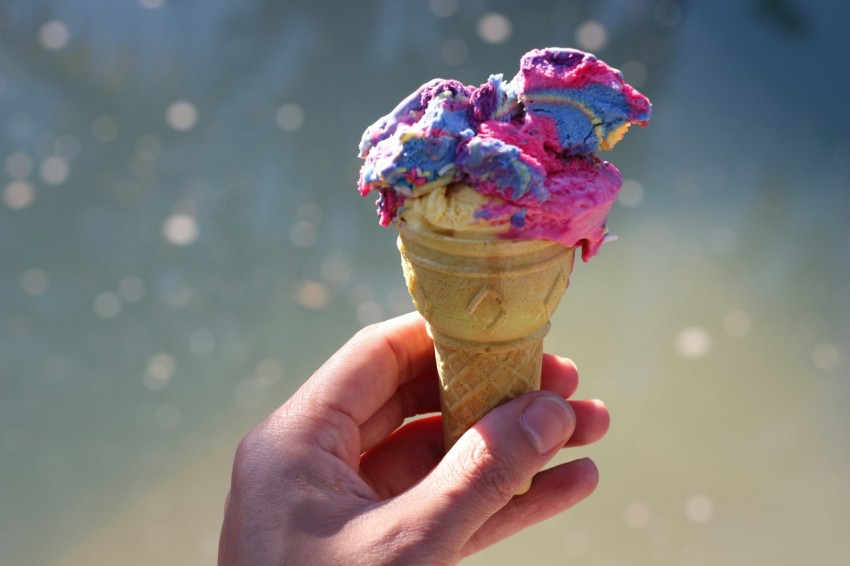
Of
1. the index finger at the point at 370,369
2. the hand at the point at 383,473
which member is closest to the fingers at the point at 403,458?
the hand at the point at 383,473

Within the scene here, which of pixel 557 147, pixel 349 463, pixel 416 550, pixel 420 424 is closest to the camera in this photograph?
pixel 416 550

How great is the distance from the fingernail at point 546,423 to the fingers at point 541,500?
37cm

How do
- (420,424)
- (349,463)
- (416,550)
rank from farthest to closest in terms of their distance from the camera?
1. (420,424)
2. (349,463)
3. (416,550)

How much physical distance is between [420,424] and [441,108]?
3.33 ft

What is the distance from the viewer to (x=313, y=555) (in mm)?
1389

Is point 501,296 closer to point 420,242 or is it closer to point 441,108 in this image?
point 420,242

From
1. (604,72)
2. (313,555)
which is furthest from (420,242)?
(313,555)

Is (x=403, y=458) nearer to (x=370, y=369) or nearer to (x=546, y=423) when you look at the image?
(x=370, y=369)

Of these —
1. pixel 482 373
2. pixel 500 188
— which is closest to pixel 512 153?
pixel 500 188

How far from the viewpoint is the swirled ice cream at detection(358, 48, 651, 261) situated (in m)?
1.37

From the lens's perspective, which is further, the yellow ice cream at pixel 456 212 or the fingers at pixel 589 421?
the fingers at pixel 589 421

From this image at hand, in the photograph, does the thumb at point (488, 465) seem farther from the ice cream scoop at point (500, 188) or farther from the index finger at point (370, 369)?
the index finger at point (370, 369)

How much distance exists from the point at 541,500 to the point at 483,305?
0.71m

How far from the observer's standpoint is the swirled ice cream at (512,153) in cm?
137
